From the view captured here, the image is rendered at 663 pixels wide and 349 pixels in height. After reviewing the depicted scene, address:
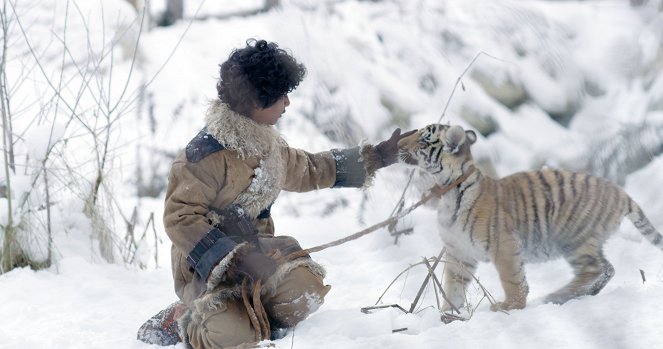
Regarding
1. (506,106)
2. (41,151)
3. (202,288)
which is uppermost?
(41,151)

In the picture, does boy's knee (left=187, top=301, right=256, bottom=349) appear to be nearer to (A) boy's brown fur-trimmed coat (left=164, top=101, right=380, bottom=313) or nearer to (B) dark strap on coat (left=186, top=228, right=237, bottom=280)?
(A) boy's brown fur-trimmed coat (left=164, top=101, right=380, bottom=313)

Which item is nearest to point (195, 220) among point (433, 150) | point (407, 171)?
point (433, 150)

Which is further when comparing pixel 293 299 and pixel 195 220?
pixel 293 299

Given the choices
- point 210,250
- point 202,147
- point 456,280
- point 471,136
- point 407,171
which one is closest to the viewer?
point 210,250

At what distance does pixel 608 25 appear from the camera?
1884 mm

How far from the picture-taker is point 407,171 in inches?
185

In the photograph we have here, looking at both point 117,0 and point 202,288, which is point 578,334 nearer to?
point 202,288

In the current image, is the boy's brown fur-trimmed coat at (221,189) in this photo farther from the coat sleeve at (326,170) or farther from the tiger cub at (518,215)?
the tiger cub at (518,215)

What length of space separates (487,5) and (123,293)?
264 centimetres

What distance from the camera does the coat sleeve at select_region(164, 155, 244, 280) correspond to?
3029 mm

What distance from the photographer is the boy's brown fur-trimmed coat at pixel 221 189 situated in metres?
3.06

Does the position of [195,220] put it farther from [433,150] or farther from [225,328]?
[433,150]

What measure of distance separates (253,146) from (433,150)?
800 millimetres

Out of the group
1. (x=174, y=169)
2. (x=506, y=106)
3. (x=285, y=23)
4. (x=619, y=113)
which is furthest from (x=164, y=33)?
(x=619, y=113)
